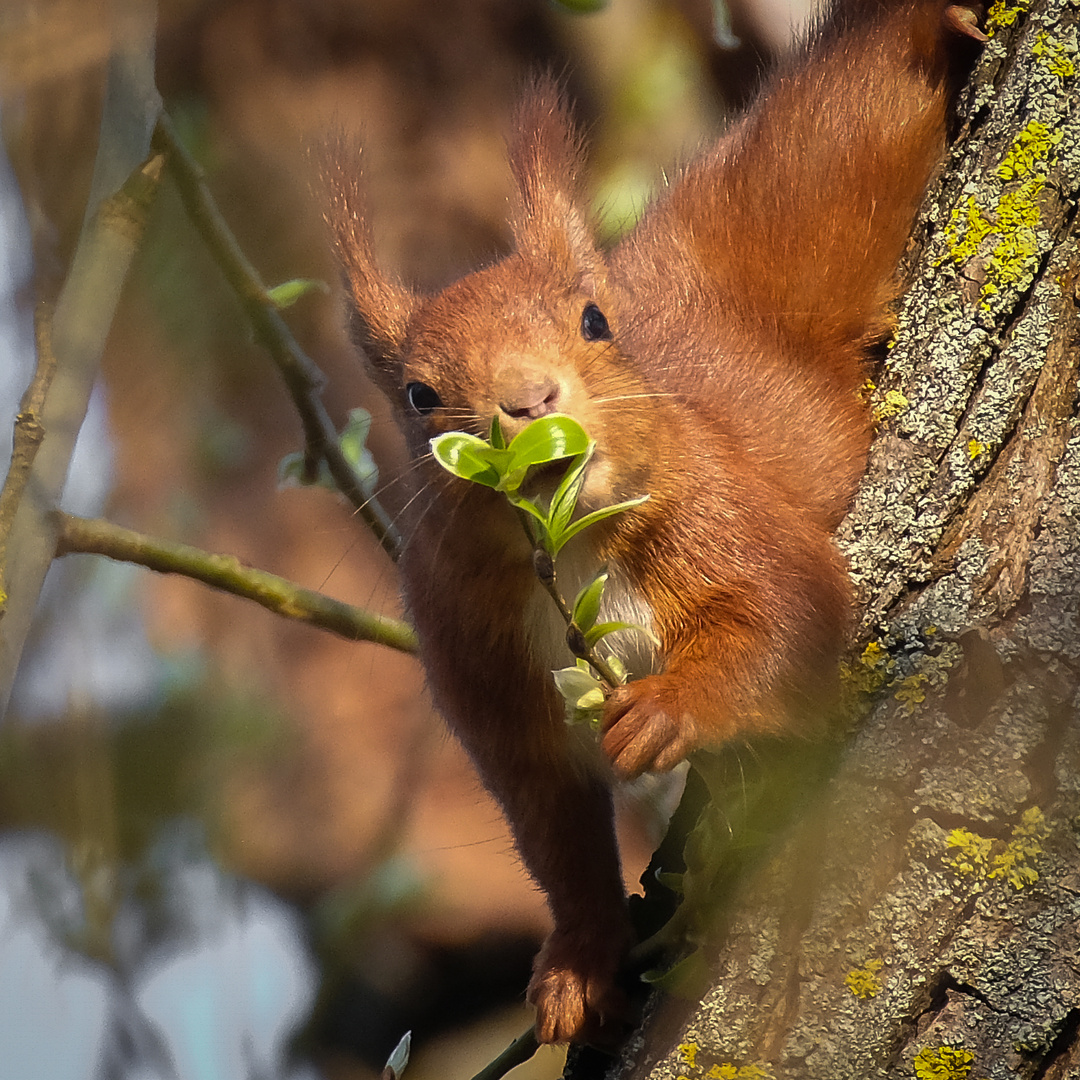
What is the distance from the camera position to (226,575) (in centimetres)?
187

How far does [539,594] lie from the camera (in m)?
1.43

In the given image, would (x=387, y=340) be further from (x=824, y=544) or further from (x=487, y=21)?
(x=487, y=21)

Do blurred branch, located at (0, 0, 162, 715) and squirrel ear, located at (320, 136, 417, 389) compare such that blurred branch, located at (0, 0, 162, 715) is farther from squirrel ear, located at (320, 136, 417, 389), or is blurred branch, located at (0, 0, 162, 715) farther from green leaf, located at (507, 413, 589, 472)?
green leaf, located at (507, 413, 589, 472)

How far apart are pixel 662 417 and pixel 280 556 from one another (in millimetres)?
2374

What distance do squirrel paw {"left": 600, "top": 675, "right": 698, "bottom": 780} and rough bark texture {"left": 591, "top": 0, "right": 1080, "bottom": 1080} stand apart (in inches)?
5.8

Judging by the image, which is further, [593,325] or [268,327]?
[268,327]

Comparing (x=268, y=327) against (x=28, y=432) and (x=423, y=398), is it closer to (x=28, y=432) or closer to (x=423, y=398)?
(x=28, y=432)

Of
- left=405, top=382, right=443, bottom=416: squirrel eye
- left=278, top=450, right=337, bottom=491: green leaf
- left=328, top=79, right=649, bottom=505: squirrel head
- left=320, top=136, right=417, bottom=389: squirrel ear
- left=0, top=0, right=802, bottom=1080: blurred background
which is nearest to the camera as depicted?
left=328, top=79, right=649, bottom=505: squirrel head

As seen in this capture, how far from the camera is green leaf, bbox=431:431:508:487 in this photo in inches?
38.0

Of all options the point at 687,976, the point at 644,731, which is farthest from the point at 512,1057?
the point at 644,731

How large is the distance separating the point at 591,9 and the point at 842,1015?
157cm

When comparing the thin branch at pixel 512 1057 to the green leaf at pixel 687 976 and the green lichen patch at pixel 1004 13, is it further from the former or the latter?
the green lichen patch at pixel 1004 13

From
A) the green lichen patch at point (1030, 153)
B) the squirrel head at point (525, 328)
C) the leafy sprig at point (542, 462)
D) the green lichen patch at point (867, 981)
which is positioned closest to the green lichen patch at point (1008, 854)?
the green lichen patch at point (867, 981)

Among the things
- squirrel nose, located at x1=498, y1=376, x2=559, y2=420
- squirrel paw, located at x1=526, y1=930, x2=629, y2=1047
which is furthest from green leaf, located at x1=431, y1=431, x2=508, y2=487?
squirrel paw, located at x1=526, y1=930, x2=629, y2=1047
